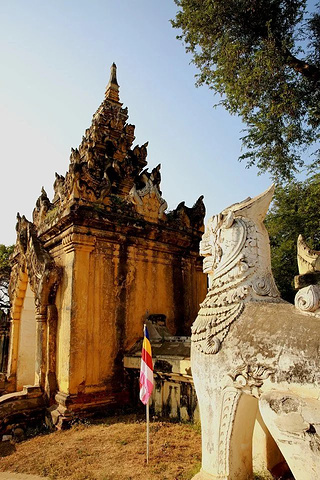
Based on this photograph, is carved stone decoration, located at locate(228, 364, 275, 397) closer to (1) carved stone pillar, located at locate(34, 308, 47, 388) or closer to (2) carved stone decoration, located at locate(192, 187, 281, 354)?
(2) carved stone decoration, located at locate(192, 187, 281, 354)

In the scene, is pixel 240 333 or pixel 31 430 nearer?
pixel 240 333

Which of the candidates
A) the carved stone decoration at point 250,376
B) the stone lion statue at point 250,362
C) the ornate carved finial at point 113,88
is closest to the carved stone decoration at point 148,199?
the stone lion statue at point 250,362

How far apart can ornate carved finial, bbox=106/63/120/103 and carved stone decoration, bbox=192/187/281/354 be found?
978 centimetres

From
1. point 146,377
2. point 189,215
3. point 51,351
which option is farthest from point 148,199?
point 146,377

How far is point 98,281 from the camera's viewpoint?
719 cm

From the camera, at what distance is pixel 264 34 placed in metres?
8.92

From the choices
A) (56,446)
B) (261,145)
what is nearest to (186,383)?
(56,446)

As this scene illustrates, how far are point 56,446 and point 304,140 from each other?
9487 millimetres

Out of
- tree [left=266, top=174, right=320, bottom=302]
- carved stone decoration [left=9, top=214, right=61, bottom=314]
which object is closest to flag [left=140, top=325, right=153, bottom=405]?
carved stone decoration [left=9, top=214, right=61, bottom=314]

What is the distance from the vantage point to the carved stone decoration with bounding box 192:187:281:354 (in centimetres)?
339

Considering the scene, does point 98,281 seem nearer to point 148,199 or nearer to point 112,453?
point 148,199

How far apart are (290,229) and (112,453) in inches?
564

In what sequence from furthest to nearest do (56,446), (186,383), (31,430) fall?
1. (31,430)
2. (186,383)
3. (56,446)

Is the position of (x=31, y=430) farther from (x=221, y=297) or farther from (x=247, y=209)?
(x=247, y=209)
